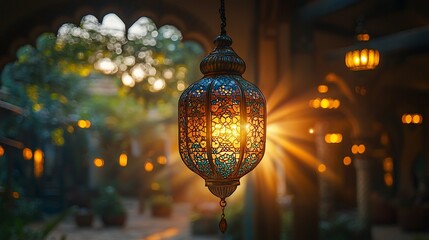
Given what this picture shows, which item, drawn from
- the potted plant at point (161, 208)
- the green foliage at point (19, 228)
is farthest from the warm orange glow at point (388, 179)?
the green foliage at point (19, 228)

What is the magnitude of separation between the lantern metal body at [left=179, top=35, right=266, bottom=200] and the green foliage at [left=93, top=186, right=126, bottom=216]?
1389 centimetres

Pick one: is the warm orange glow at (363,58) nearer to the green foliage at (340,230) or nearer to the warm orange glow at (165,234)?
the green foliage at (340,230)

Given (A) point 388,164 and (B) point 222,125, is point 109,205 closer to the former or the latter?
(A) point 388,164

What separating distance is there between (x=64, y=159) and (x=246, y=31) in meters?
16.3

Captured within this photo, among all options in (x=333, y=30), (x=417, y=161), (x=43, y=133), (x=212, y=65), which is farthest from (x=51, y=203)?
(x=212, y=65)

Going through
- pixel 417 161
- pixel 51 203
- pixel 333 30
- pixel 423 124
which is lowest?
pixel 51 203

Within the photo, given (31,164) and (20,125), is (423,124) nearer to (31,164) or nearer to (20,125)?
(20,125)

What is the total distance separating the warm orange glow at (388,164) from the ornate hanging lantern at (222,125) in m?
14.4

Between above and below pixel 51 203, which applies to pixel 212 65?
above

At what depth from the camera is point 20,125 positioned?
16.8 metres

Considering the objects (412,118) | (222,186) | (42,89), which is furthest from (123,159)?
(222,186)

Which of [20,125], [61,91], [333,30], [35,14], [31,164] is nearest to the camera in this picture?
[35,14]

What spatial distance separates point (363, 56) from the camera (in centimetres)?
786

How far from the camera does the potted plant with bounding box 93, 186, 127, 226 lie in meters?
16.7
